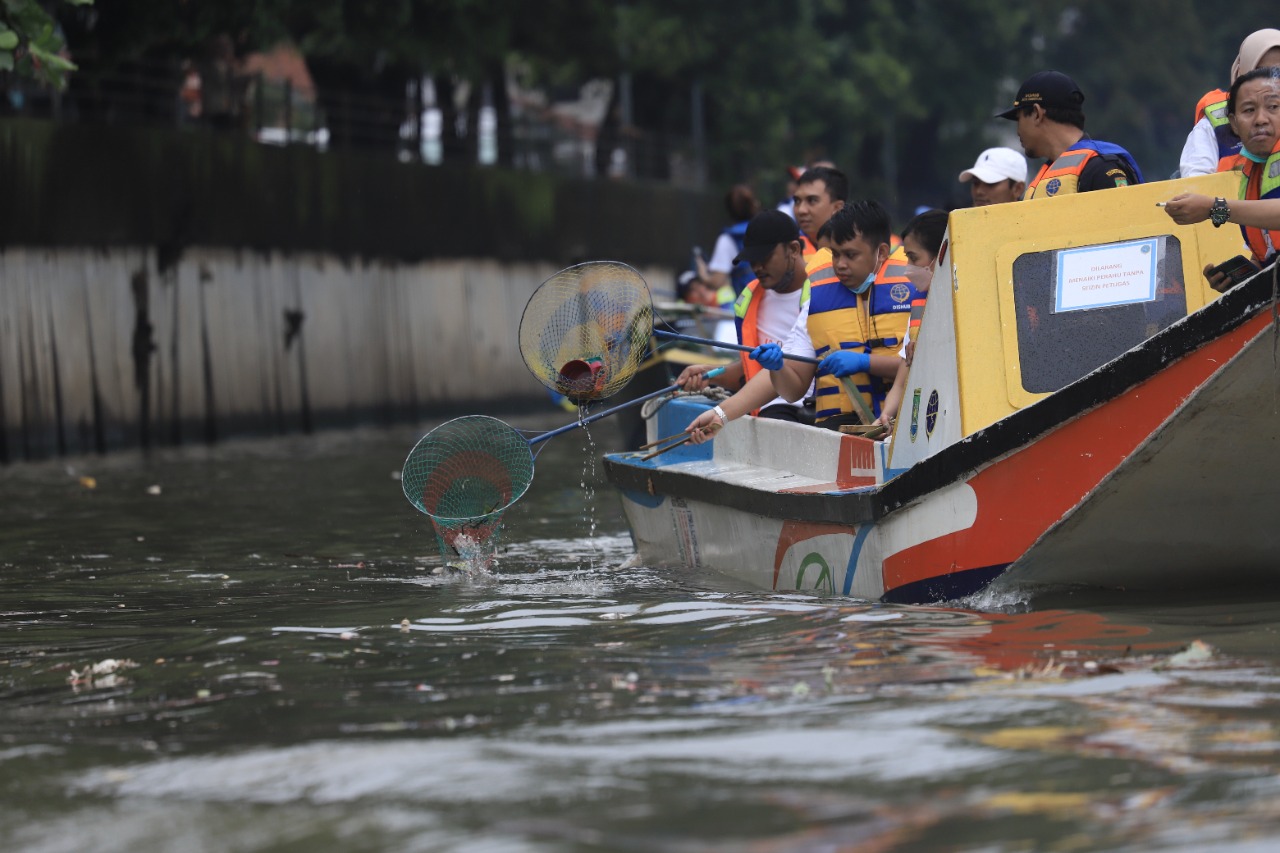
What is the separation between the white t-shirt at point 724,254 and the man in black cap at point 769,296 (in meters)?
6.36

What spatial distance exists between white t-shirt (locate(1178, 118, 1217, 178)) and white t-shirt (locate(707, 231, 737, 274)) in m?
8.23

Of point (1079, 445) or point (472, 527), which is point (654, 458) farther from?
point (1079, 445)

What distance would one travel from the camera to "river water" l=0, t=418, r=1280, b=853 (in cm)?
440

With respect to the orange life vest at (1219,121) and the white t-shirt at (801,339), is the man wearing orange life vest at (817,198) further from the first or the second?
the orange life vest at (1219,121)

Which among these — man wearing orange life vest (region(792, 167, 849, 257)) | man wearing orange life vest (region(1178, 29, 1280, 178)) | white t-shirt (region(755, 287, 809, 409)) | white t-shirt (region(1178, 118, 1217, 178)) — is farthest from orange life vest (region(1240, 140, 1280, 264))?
man wearing orange life vest (region(792, 167, 849, 257))

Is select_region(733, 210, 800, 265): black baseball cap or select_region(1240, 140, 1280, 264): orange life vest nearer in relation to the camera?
select_region(1240, 140, 1280, 264): orange life vest

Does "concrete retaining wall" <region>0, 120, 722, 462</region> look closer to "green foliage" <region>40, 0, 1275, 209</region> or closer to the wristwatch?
"green foliage" <region>40, 0, 1275, 209</region>

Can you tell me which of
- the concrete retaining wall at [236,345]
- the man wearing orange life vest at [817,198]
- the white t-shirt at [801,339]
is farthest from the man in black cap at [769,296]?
the concrete retaining wall at [236,345]

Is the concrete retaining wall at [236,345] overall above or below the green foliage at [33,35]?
below

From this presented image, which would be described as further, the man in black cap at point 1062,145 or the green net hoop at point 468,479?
the green net hoop at point 468,479

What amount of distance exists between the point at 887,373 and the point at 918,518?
1391mm

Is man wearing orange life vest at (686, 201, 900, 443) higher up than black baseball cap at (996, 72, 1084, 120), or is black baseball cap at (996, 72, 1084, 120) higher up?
black baseball cap at (996, 72, 1084, 120)

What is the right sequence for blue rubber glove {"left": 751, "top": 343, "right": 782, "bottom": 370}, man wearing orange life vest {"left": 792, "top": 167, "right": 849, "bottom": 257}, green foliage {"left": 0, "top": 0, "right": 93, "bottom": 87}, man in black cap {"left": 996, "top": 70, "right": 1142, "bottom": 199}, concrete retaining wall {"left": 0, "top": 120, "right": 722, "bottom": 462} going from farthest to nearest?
concrete retaining wall {"left": 0, "top": 120, "right": 722, "bottom": 462}, green foliage {"left": 0, "top": 0, "right": 93, "bottom": 87}, man wearing orange life vest {"left": 792, "top": 167, "right": 849, "bottom": 257}, blue rubber glove {"left": 751, "top": 343, "right": 782, "bottom": 370}, man in black cap {"left": 996, "top": 70, "right": 1142, "bottom": 199}

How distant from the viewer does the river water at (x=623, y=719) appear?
14.4 ft
